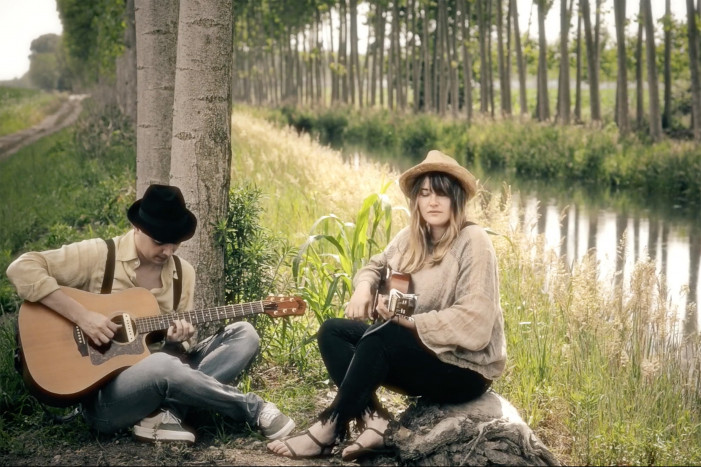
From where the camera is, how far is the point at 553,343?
5.73 m

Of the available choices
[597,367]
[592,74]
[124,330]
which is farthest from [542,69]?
[124,330]

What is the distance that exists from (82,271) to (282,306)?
108cm

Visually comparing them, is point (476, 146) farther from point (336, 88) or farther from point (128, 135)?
point (336, 88)

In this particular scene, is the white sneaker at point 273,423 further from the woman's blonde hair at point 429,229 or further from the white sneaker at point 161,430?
the woman's blonde hair at point 429,229

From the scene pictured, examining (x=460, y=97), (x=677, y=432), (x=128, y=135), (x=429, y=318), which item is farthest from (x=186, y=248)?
(x=460, y=97)

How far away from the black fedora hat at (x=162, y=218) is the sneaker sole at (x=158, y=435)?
100cm

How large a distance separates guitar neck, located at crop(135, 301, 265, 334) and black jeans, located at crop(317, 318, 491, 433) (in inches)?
23.7

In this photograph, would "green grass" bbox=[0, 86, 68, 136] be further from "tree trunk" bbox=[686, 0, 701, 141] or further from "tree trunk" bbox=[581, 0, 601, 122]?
"tree trunk" bbox=[581, 0, 601, 122]

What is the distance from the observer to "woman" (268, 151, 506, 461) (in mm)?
4242

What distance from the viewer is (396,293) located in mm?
4363

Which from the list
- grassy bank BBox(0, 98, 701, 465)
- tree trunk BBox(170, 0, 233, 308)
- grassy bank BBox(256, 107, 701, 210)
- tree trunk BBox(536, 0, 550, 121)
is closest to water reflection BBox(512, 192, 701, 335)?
grassy bank BBox(256, 107, 701, 210)

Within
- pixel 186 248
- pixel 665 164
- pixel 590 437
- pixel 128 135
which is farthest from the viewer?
pixel 665 164

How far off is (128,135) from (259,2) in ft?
116

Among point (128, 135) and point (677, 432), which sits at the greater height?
point (128, 135)
